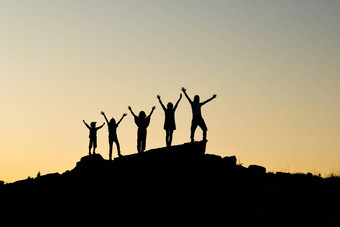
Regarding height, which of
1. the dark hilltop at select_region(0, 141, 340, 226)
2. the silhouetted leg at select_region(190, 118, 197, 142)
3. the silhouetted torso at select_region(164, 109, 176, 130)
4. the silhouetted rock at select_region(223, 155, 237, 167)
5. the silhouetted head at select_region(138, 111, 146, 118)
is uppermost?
the silhouetted head at select_region(138, 111, 146, 118)

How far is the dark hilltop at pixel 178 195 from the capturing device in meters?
21.5

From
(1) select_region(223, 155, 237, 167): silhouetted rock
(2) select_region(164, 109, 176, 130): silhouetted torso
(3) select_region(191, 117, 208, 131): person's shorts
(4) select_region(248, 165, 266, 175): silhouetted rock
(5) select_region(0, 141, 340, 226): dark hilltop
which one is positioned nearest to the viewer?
(5) select_region(0, 141, 340, 226): dark hilltop

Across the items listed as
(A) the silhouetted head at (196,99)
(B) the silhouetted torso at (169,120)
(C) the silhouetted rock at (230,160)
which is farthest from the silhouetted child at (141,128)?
(C) the silhouetted rock at (230,160)

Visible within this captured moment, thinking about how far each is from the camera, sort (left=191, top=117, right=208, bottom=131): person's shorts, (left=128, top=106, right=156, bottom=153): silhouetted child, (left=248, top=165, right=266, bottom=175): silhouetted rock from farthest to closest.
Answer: (left=128, top=106, right=156, bottom=153): silhouetted child → (left=191, top=117, right=208, bottom=131): person's shorts → (left=248, top=165, right=266, bottom=175): silhouetted rock

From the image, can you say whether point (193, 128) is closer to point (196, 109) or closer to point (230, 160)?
point (196, 109)

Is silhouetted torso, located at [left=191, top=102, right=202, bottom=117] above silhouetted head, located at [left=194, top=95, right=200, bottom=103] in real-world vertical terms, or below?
below

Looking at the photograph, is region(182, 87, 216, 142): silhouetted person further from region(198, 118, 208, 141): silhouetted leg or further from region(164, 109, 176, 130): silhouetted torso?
region(164, 109, 176, 130): silhouetted torso

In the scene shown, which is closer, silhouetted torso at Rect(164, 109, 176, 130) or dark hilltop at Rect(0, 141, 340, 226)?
dark hilltop at Rect(0, 141, 340, 226)

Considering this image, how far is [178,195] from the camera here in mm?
23578

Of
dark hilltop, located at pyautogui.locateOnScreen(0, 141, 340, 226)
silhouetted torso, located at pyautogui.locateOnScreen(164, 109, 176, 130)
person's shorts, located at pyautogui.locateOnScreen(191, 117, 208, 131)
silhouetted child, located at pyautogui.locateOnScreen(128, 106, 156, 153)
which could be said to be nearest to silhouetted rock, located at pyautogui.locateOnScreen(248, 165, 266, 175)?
dark hilltop, located at pyautogui.locateOnScreen(0, 141, 340, 226)

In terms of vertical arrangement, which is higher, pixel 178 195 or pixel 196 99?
pixel 196 99

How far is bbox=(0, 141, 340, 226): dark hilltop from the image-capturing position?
70.6ft

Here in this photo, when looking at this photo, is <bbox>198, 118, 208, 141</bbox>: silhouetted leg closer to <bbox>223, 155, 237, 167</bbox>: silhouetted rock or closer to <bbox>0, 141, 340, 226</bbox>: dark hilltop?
<bbox>0, 141, 340, 226</bbox>: dark hilltop

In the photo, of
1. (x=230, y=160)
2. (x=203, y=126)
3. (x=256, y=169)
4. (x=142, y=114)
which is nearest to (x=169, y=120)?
(x=203, y=126)
